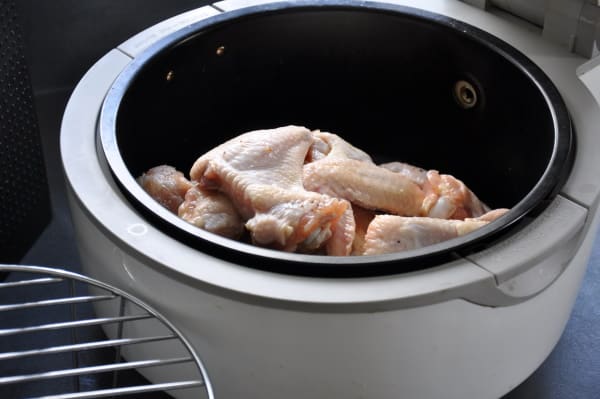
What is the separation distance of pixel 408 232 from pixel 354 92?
56 cm

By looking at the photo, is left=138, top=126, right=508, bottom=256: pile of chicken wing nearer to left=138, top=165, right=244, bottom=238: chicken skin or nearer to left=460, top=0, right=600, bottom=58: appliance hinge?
left=138, top=165, right=244, bottom=238: chicken skin

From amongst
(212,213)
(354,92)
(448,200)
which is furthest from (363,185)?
(354,92)

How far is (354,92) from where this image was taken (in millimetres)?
1879

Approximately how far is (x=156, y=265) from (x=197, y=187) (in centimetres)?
34

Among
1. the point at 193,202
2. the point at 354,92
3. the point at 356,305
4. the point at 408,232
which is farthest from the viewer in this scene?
the point at 354,92

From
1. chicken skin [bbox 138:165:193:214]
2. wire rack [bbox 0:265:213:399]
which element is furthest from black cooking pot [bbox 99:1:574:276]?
wire rack [bbox 0:265:213:399]

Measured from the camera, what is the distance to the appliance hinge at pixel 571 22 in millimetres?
1594

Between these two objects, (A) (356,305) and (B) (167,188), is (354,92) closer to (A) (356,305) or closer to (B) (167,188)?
(B) (167,188)

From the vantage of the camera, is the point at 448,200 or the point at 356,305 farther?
the point at 448,200

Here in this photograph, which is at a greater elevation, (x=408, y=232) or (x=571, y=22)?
(x=571, y=22)

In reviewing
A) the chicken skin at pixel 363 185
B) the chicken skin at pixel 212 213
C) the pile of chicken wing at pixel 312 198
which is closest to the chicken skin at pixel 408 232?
the pile of chicken wing at pixel 312 198

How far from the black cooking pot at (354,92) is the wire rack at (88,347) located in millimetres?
315

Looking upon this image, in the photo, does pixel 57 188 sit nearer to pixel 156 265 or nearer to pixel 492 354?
pixel 156 265

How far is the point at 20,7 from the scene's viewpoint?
2.27m
